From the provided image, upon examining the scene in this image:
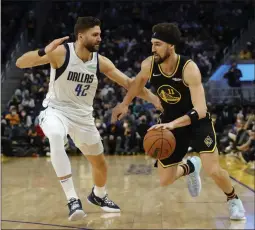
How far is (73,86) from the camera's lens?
522 cm

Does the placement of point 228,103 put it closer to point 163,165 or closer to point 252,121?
point 252,121

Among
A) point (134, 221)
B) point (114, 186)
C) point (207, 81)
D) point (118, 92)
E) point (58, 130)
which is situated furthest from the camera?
point (207, 81)

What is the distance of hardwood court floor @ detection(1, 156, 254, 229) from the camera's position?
22.7 ft

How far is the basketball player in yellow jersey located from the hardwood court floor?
56.5 inches

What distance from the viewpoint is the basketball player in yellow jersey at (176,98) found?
4508 millimetres

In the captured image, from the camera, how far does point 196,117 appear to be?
4.59 m

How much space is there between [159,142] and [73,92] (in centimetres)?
136

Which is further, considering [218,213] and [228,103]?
[228,103]

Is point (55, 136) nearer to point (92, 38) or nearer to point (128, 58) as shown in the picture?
point (92, 38)

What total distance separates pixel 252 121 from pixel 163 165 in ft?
26.4

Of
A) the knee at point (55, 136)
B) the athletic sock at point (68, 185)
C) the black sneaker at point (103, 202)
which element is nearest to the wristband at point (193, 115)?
the knee at point (55, 136)

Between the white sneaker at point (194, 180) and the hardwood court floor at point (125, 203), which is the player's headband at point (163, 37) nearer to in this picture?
the white sneaker at point (194, 180)

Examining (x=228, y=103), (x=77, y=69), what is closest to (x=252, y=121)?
(x=228, y=103)

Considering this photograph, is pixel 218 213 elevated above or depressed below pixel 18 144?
above
